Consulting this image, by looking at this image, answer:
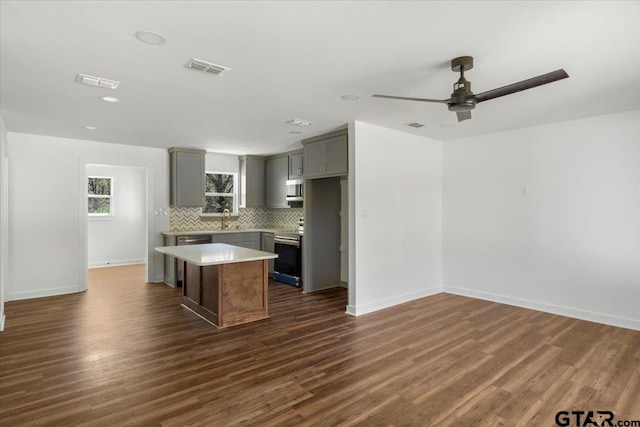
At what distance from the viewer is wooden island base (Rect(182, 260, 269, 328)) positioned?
4.09 metres

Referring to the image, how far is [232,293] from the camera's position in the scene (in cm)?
417

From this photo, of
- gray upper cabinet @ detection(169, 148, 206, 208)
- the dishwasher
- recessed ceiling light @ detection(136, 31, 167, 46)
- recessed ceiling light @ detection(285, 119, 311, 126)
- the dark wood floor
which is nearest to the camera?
recessed ceiling light @ detection(136, 31, 167, 46)

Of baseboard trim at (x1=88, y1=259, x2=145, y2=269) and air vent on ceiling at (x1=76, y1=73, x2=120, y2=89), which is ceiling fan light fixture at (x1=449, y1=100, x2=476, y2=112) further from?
baseboard trim at (x1=88, y1=259, x2=145, y2=269)

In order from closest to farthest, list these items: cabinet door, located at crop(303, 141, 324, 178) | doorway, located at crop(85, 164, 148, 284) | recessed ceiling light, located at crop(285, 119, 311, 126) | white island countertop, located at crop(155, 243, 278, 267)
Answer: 1. white island countertop, located at crop(155, 243, 278, 267)
2. recessed ceiling light, located at crop(285, 119, 311, 126)
3. cabinet door, located at crop(303, 141, 324, 178)
4. doorway, located at crop(85, 164, 148, 284)

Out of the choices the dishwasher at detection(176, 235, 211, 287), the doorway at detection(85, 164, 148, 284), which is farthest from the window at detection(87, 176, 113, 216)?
the dishwasher at detection(176, 235, 211, 287)

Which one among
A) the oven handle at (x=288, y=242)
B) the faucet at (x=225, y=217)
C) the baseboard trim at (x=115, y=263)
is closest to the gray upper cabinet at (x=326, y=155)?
the oven handle at (x=288, y=242)

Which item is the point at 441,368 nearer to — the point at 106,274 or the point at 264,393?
the point at 264,393

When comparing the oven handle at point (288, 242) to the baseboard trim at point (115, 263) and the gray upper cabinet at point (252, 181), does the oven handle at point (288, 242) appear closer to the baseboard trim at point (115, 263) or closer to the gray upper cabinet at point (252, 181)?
the gray upper cabinet at point (252, 181)

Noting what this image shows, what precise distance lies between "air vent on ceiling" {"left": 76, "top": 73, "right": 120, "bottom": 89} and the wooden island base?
6.86 feet

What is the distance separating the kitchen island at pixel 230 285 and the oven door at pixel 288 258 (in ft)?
5.49

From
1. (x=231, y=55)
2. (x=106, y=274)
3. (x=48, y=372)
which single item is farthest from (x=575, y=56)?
(x=106, y=274)

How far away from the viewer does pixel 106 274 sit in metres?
7.35

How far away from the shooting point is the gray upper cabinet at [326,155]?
4.85 meters

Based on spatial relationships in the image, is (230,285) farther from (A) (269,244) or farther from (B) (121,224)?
(B) (121,224)
